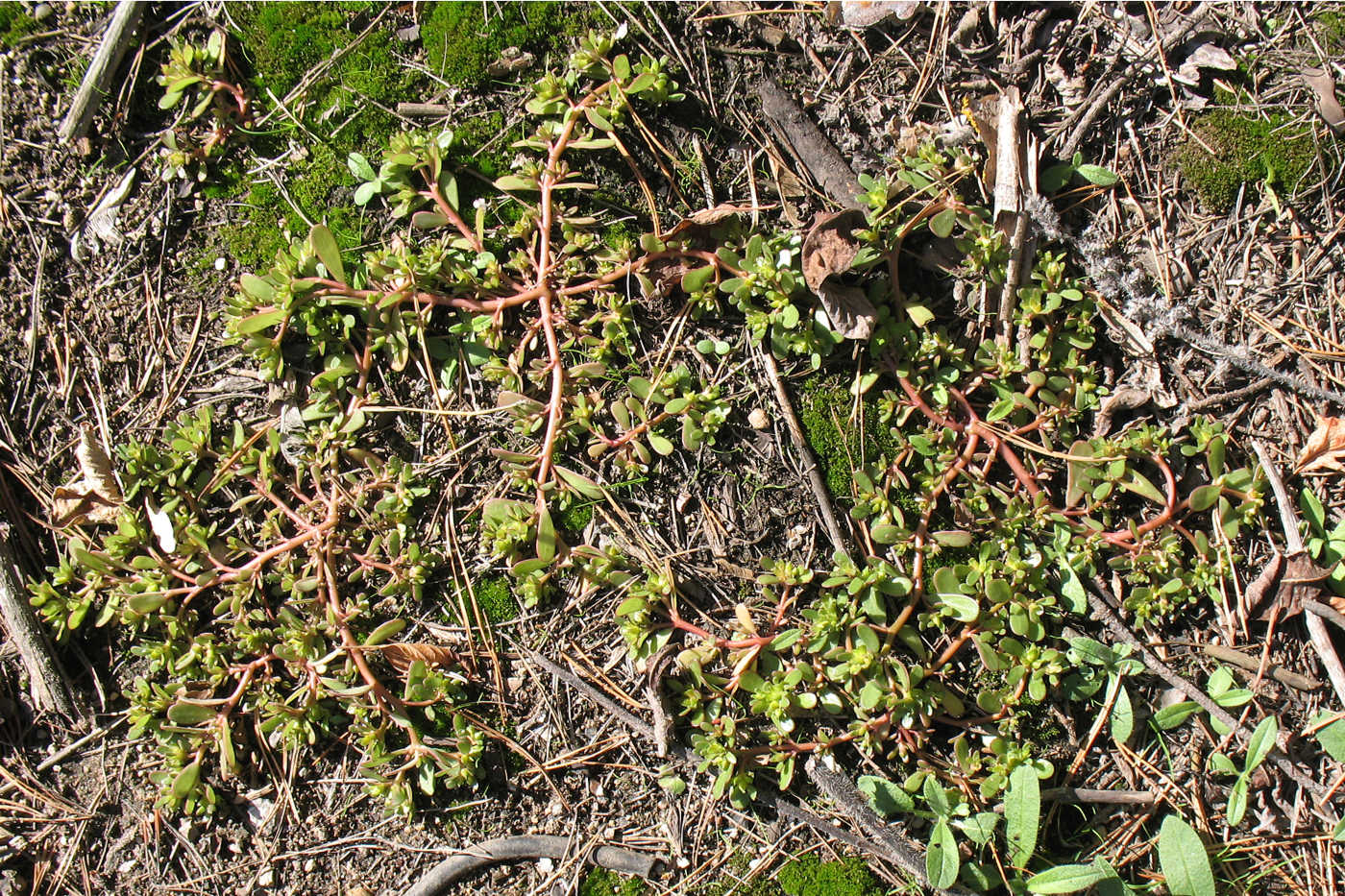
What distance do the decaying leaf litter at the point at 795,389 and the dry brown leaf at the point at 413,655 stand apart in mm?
18

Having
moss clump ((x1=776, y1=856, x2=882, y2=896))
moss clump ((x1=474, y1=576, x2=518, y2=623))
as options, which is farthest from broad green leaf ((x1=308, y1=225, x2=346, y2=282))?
moss clump ((x1=776, y1=856, x2=882, y2=896))

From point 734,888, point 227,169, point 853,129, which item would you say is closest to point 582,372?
point 853,129

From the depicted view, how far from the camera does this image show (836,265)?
9.93 feet

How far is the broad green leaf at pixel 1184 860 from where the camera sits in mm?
2818

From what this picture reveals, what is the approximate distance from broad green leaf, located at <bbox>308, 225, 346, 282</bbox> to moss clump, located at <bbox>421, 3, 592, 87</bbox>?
76 cm

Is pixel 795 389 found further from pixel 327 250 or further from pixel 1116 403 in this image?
pixel 327 250

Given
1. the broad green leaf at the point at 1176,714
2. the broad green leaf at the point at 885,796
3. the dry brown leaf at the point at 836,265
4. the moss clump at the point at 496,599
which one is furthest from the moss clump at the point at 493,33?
the broad green leaf at the point at 1176,714

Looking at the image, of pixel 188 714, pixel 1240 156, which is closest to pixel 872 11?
pixel 1240 156

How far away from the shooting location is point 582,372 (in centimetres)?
314

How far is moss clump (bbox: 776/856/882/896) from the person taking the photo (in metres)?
3.00

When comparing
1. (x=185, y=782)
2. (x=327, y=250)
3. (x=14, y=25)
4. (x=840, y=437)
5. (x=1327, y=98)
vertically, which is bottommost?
(x=185, y=782)

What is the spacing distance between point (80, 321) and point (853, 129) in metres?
3.01

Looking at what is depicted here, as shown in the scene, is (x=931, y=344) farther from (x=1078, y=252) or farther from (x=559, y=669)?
(x=559, y=669)

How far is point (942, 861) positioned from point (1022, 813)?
306mm
